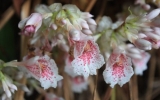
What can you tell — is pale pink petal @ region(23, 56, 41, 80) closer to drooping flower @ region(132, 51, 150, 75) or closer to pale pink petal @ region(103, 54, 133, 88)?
pale pink petal @ region(103, 54, 133, 88)

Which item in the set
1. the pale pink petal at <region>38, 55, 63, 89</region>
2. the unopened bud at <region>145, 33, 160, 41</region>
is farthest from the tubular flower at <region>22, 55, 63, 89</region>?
the unopened bud at <region>145, 33, 160, 41</region>

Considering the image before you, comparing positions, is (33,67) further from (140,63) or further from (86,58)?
(140,63)

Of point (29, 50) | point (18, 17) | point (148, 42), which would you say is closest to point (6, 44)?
point (18, 17)

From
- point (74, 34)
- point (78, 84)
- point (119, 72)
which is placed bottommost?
point (78, 84)

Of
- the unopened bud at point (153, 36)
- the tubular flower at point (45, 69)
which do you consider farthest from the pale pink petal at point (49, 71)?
the unopened bud at point (153, 36)

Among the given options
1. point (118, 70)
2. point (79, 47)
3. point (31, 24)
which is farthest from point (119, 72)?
point (31, 24)
